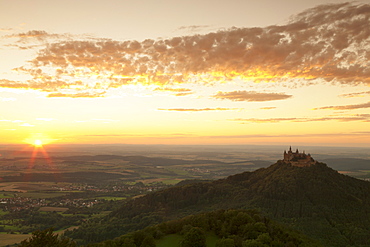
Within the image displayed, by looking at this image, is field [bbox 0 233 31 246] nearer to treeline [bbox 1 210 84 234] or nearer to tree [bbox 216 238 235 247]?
treeline [bbox 1 210 84 234]

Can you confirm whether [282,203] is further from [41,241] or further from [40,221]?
[40,221]

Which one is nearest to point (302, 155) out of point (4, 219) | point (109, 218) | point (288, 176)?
point (288, 176)

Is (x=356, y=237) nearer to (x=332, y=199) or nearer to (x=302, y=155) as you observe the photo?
(x=332, y=199)

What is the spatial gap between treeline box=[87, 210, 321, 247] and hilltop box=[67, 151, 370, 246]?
84.4 ft

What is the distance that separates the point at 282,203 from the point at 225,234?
60.7 meters

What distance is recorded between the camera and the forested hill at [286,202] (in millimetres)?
103000

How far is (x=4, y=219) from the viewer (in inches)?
7515

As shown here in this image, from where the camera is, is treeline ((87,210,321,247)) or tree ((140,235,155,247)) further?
tree ((140,235,155,247))

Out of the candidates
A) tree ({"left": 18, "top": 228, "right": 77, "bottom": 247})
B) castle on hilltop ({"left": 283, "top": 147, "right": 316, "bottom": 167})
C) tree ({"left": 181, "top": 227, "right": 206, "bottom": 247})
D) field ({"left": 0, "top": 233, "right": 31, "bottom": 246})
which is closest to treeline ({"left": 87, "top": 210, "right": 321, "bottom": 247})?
tree ({"left": 181, "top": 227, "right": 206, "bottom": 247})

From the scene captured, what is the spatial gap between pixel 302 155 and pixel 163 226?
344ft

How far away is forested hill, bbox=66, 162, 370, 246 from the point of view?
103m

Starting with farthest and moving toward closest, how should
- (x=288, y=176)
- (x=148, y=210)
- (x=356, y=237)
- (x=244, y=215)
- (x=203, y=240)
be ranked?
(x=148, y=210) < (x=288, y=176) < (x=356, y=237) < (x=244, y=215) < (x=203, y=240)

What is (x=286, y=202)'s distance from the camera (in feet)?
422

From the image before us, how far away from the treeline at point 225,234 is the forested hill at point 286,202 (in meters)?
26.9
